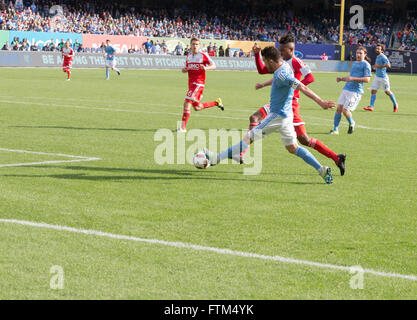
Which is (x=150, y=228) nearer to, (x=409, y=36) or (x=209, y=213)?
(x=209, y=213)

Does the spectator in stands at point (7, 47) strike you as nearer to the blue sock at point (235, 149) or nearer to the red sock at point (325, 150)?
the blue sock at point (235, 149)

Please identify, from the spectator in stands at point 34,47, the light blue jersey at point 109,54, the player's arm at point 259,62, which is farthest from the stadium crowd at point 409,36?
the player's arm at point 259,62

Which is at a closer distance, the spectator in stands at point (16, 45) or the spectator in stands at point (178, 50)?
the spectator in stands at point (16, 45)

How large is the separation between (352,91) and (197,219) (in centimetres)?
1029

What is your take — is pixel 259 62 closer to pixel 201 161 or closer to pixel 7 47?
pixel 201 161

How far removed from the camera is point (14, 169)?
10.5 meters

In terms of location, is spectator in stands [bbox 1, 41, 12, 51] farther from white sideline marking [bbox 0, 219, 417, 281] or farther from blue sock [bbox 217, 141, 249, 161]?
white sideline marking [bbox 0, 219, 417, 281]

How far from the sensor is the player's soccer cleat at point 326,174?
390 inches

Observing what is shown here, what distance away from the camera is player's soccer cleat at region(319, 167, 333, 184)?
9914 millimetres

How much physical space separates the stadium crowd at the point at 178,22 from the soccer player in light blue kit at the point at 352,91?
38.9 meters

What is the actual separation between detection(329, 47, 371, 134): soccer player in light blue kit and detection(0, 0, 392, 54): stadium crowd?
38.9 meters

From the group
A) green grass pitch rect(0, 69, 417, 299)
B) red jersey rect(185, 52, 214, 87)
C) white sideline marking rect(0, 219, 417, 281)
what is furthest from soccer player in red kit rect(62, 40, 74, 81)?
white sideline marking rect(0, 219, 417, 281)

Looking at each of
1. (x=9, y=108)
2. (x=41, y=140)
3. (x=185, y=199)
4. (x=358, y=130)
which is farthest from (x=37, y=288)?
(x=9, y=108)

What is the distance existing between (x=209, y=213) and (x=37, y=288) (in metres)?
3.08
